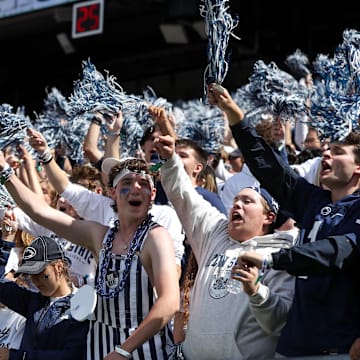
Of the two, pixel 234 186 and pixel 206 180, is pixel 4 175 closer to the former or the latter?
pixel 206 180

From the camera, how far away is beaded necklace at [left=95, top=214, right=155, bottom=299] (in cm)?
419

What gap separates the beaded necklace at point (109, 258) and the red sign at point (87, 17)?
7.12 metres

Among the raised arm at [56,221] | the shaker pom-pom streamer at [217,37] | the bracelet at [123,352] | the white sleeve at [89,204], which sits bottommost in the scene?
the bracelet at [123,352]

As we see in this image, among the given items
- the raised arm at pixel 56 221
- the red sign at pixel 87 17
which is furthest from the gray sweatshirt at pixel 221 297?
the red sign at pixel 87 17

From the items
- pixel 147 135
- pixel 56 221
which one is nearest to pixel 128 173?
pixel 56 221

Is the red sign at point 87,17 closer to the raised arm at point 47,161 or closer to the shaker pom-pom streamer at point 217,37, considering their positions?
the raised arm at point 47,161

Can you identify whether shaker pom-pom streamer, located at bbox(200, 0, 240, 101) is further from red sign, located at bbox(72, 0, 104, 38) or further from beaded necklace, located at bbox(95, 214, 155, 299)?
red sign, located at bbox(72, 0, 104, 38)

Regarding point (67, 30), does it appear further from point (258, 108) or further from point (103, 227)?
point (103, 227)

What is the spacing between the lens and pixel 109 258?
14.0ft

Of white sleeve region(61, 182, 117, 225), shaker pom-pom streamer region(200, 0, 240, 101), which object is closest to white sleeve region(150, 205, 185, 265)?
white sleeve region(61, 182, 117, 225)

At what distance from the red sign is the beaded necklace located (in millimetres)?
7122

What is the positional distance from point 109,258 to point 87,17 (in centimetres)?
744

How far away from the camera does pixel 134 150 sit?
20.9 feet

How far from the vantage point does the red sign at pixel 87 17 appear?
36.8 ft
